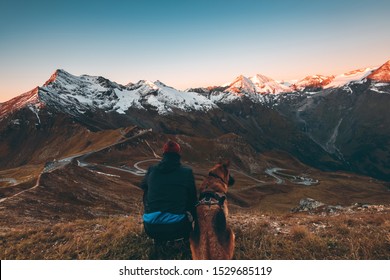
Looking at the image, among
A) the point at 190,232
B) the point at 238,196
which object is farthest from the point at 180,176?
the point at 238,196

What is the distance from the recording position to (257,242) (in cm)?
978

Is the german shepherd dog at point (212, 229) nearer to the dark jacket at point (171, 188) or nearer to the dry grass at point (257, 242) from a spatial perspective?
the dark jacket at point (171, 188)

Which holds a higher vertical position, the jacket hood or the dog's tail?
the jacket hood

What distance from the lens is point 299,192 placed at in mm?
130875

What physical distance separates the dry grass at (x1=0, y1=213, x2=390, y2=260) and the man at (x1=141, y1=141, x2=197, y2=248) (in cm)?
124

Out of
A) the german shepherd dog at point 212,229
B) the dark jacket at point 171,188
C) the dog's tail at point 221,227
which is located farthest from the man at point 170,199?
the dog's tail at point 221,227

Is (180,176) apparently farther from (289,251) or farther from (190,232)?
(289,251)

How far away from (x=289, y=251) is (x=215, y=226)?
2.66 m

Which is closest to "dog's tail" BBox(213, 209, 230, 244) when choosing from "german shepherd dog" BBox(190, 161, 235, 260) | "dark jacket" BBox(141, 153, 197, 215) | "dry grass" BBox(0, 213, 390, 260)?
"german shepherd dog" BBox(190, 161, 235, 260)

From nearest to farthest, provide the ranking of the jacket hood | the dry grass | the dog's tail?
the dog's tail, the jacket hood, the dry grass

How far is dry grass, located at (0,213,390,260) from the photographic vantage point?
28.8ft

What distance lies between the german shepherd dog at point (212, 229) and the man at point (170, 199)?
0.40 m

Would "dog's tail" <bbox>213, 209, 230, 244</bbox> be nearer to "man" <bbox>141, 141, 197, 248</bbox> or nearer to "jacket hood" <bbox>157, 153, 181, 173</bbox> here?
"man" <bbox>141, 141, 197, 248</bbox>
